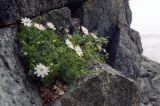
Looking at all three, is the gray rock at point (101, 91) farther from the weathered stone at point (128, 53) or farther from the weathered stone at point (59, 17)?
the weathered stone at point (128, 53)

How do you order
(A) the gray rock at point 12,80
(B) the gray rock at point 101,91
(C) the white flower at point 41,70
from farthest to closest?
(B) the gray rock at point 101,91, (C) the white flower at point 41,70, (A) the gray rock at point 12,80

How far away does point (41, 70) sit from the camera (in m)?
8.73

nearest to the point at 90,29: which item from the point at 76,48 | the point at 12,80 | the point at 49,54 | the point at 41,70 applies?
the point at 76,48

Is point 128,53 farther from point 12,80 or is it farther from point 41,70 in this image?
point 12,80

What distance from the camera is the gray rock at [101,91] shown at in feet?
29.7

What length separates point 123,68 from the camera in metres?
13.9

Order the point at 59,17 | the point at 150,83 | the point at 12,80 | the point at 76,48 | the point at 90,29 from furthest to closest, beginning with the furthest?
the point at 150,83 < the point at 90,29 < the point at 59,17 < the point at 76,48 < the point at 12,80

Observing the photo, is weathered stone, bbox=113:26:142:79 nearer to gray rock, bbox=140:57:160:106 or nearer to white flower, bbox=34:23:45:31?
white flower, bbox=34:23:45:31

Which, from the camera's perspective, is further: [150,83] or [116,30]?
[150,83]

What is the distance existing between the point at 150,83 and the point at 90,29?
868 cm

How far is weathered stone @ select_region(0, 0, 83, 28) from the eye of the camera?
914 centimetres

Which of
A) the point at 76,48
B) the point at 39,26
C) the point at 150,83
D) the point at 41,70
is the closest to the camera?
the point at 41,70

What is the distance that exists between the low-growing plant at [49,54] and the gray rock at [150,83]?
1021 centimetres

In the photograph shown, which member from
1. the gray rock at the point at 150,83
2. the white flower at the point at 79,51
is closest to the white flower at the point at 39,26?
the white flower at the point at 79,51
